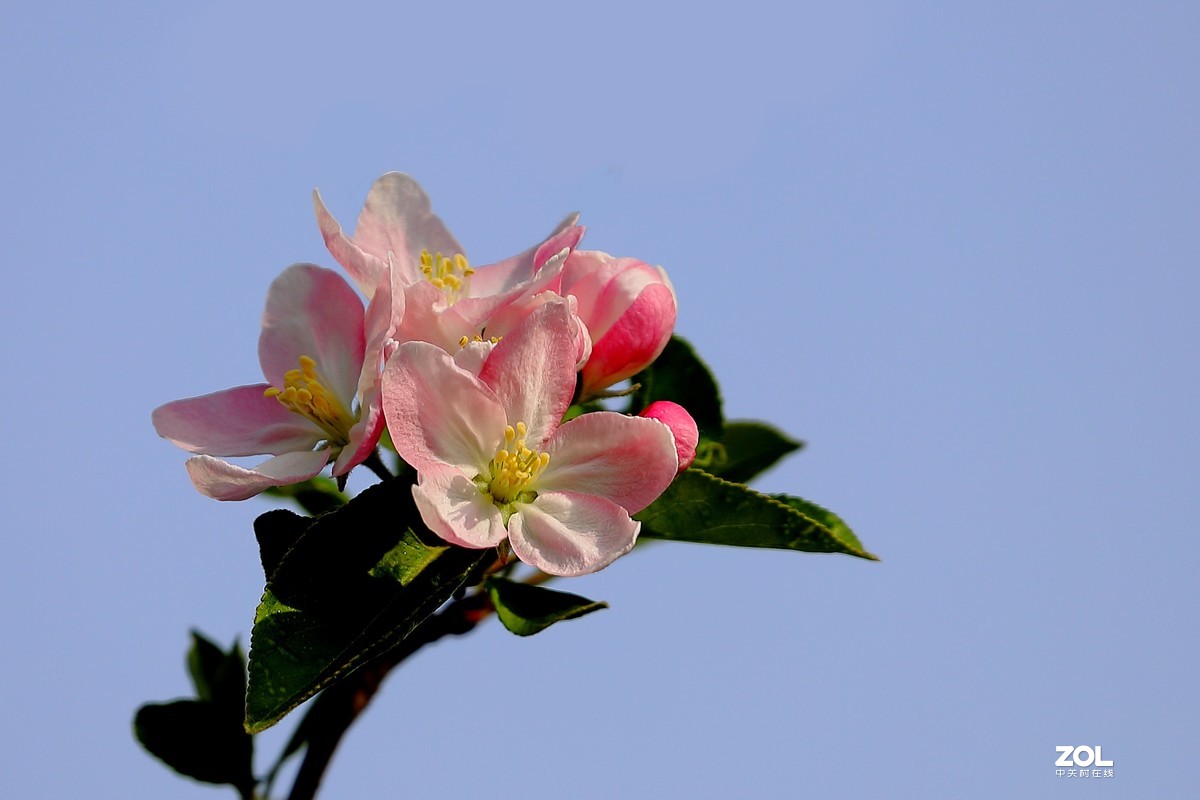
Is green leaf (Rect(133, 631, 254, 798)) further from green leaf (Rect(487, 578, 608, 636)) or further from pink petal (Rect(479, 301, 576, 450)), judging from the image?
pink petal (Rect(479, 301, 576, 450))

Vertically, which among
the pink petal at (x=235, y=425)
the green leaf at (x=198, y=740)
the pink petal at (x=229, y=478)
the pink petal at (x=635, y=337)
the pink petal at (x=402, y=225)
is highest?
the pink petal at (x=402, y=225)

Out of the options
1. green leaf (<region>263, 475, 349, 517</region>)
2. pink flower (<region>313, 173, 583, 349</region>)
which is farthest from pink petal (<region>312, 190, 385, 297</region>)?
green leaf (<region>263, 475, 349, 517</region>)

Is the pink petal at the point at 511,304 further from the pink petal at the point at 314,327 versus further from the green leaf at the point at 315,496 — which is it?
the green leaf at the point at 315,496

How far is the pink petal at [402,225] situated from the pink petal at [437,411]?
1.34ft

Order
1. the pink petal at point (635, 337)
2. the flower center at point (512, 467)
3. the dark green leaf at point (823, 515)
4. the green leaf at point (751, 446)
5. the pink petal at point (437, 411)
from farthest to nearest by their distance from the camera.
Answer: the green leaf at point (751, 446), the dark green leaf at point (823, 515), the pink petal at point (635, 337), the flower center at point (512, 467), the pink petal at point (437, 411)

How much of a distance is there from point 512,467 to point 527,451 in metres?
0.04

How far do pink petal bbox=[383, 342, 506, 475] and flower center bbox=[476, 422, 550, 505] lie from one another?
14mm

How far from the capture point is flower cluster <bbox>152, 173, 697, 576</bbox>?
1438 mm

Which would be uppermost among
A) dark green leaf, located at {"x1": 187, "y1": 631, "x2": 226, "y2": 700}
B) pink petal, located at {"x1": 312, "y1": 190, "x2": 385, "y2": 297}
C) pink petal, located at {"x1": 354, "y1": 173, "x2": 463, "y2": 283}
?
pink petal, located at {"x1": 354, "y1": 173, "x2": 463, "y2": 283}

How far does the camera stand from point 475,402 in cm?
148

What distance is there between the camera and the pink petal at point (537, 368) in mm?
1472

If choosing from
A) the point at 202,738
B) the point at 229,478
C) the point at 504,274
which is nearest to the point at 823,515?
the point at 504,274

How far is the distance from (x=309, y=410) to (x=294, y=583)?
→ 12.8 inches

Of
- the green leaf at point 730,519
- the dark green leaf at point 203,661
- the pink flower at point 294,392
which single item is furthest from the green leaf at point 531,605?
the dark green leaf at point 203,661
